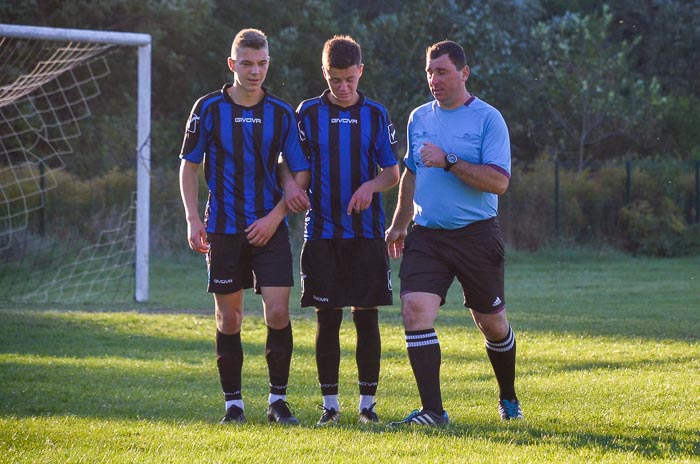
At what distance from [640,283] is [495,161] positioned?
509 inches

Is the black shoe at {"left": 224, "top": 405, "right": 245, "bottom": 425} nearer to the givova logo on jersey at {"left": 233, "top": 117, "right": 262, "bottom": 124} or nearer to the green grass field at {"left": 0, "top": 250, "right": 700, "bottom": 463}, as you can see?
the green grass field at {"left": 0, "top": 250, "right": 700, "bottom": 463}

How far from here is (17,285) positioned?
57.2 ft

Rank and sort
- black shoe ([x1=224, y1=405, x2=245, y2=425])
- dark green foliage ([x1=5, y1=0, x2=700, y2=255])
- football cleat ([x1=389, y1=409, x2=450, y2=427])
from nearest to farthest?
football cleat ([x1=389, y1=409, x2=450, y2=427]), black shoe ([x1=224, y1=405, x2=245, y2=425]), dark green foliage ([x1=5, y1=0, x2=700, y2=255])

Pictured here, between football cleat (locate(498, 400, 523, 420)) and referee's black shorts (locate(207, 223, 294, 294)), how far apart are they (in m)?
1.41

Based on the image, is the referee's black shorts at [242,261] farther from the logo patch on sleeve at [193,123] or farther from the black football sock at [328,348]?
the logo patch on sleeve at [193,123]

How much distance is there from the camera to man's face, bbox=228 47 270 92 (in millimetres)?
5883

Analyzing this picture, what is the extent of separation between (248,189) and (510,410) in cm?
195

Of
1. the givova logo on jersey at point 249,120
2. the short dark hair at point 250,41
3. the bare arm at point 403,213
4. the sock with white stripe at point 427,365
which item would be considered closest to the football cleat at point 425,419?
the sock with white stripe at point 427,365

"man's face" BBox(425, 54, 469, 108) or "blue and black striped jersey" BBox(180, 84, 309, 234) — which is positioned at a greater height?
"man's face" BBox(425, 54, 469, 108)

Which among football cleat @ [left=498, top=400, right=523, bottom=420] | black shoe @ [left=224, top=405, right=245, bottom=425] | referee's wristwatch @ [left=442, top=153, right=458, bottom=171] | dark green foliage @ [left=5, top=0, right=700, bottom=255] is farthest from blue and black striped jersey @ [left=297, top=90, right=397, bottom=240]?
dark green foliage @ [left=5, top=0, right=700, bottom=255]

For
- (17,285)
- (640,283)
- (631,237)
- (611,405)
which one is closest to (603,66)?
(631,237)

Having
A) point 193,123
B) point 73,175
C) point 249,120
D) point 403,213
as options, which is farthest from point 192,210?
point 73,175

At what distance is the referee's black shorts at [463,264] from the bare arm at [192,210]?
1.13 meters

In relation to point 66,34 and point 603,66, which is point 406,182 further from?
point 603,66
